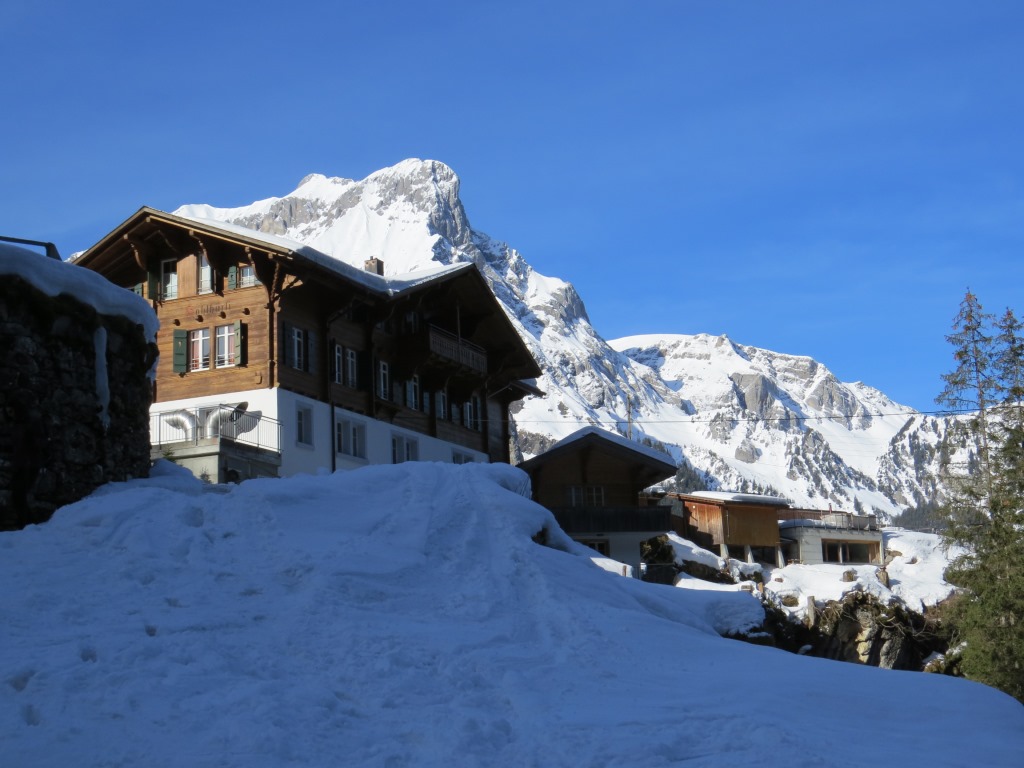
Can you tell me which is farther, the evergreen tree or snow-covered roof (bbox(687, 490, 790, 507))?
snow-covered roof (bbox(687, 490, 790, 507))

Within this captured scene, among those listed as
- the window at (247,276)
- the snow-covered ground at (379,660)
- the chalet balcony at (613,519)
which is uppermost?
the window at (247,276)

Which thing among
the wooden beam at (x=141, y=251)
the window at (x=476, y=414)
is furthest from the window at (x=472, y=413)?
the wooden beam at (x=141, y=251)

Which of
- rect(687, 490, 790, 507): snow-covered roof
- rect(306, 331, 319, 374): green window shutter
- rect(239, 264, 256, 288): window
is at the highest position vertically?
rect(239, 264, 256, 288): window

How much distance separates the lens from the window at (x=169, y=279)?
37.5 m

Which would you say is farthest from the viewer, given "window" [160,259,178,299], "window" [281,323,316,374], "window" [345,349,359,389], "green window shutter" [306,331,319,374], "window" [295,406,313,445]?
"window" [345,349,359,389]

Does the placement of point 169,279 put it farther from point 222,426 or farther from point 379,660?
point 379,660

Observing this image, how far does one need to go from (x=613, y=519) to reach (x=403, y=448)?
8.73 meters

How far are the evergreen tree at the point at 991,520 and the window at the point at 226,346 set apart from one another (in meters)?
22.6

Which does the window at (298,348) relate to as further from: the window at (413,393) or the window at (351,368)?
the window at (413,393)

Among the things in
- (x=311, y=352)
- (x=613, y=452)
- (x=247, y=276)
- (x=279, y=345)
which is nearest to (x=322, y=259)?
(x=247, y=276)

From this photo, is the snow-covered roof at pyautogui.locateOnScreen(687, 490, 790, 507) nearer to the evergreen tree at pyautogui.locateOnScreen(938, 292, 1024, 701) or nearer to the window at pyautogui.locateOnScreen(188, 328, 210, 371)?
the evergreen tree at pyautogui.locateOnScreen(938, 292, 1024, 701)

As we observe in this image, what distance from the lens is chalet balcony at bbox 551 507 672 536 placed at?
1710 inches

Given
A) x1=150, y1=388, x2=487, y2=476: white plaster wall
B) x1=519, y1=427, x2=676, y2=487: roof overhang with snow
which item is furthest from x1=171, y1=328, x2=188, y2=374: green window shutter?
x1=519, y1=427, x2=676, y2=487: roof overhang with snow

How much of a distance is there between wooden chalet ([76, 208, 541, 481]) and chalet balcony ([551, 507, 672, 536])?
5.41m
